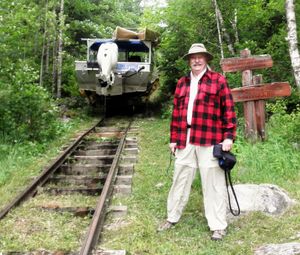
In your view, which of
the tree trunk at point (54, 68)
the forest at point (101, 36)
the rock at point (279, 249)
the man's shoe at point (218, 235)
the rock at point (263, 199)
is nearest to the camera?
the rock at point (279, 249)

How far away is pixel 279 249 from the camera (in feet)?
14.6

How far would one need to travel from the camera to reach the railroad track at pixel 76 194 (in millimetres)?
5273

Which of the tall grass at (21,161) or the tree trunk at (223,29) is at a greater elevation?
the tree trunk at (223,29)

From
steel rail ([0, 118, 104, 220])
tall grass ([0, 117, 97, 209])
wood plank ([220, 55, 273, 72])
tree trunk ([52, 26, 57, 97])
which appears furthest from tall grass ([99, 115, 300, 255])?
tree trunk ([52, 26, 57, 97])

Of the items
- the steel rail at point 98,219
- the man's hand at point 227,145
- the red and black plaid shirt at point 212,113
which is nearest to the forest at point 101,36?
the steel rail at point 98,219

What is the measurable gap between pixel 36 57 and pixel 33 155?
31.7ft

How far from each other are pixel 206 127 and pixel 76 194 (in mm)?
2629

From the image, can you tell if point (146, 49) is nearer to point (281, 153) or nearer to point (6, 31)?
point (6, 31)

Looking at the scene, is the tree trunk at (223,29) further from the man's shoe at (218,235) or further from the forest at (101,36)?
the man's shoe at (218,235)

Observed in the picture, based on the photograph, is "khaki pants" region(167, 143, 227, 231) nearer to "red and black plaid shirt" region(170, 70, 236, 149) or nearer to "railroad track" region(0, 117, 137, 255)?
"red and black plaid shirt" region(170, 70, 236, 149)

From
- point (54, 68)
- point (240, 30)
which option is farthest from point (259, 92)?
point (54, 68)

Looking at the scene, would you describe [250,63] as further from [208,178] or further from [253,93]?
[208,178]

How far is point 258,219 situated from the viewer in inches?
212

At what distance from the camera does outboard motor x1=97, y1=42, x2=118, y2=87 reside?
13.5 m
